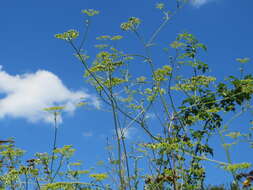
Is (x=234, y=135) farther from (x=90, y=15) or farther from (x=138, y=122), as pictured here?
(x=90, y=15)

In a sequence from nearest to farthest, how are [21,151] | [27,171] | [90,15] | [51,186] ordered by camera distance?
[51,186], [90,15], [27,171], [21,151]

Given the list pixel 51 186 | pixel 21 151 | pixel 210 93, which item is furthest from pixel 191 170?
pixel 21 151

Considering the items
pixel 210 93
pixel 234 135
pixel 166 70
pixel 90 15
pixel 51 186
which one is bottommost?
pixel 51 186

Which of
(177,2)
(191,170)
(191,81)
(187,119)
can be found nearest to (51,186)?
(191,170)

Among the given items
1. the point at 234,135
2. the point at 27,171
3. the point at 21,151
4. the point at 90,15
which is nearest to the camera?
the point at 234,135

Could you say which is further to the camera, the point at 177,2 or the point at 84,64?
the point at 177,2

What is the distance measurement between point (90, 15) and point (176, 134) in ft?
7.16

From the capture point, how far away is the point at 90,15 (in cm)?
611

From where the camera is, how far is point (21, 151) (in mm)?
7582

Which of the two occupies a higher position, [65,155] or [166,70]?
[166,70]

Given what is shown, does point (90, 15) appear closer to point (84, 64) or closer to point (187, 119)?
point (84, 64)

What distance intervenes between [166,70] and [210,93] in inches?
29.5

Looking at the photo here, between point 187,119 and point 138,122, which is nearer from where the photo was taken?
point 138,122

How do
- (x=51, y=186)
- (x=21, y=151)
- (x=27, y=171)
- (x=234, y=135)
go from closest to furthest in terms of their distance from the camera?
(x=51, y=186), (x=234, y=135), (x=27, y=171), (x=21, y=151)
